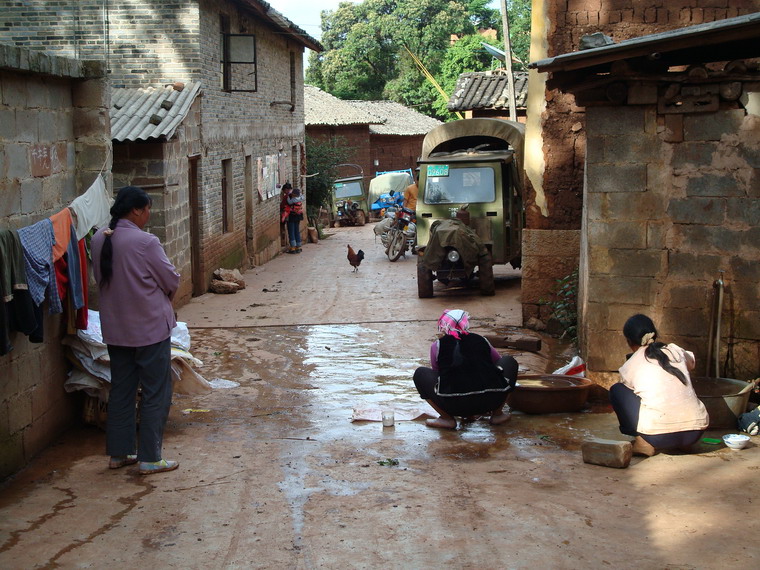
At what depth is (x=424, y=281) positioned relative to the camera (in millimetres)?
14047

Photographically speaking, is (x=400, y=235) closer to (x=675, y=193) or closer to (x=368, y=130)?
(x=675, y=193)

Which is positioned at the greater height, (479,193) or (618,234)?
(479,193)

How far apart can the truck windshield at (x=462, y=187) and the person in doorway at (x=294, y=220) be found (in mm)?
7695

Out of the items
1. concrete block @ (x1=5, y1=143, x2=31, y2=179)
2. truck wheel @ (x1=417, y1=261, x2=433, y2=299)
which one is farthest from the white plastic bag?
truck wheel @ (x1=417, y1=261, x2=433, y2=299)

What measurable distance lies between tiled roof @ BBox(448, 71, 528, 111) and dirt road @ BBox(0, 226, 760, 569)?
16187 mm

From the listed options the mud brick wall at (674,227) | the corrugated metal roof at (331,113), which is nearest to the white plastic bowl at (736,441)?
the mud brick wall at (674,227)

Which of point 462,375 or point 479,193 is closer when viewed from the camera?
A: point 462,375

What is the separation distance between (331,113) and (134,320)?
3124 cm

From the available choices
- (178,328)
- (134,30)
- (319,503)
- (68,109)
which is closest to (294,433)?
(178,328)

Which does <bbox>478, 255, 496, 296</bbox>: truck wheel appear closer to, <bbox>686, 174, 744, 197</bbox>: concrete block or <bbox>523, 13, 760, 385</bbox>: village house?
<bbox>523, 13, 760, 385</bbox>: village house

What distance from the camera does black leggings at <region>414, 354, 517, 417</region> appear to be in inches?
263

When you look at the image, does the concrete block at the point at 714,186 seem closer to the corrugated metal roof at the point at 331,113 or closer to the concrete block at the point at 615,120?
the concrete block at the point at 615,120

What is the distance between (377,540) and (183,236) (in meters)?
10.1

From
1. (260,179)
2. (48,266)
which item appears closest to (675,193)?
(48,266)
